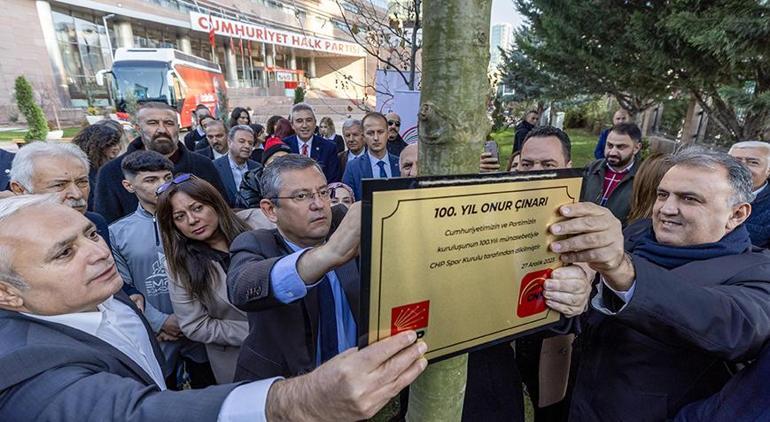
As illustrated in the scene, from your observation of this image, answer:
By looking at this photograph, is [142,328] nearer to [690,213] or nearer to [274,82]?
[690,213]

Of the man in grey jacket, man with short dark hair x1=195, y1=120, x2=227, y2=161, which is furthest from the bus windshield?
the man in grey jacket

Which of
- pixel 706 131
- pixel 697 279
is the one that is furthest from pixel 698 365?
pixel 706 131

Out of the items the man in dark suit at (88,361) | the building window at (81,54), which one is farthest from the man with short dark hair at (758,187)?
the building window at (81,54)

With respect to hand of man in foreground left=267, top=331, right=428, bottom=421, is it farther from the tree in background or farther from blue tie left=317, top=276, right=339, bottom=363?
the tree in background

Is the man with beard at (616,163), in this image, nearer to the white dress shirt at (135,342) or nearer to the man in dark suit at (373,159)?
the man in dark suit at (373,159)

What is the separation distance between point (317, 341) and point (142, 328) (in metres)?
0.80

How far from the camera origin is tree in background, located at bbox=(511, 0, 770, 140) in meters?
4.29

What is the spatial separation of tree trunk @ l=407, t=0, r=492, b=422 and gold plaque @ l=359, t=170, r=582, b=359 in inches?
7.5

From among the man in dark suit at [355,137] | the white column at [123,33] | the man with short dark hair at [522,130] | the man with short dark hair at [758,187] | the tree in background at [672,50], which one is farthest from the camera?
the white column at [123,33]

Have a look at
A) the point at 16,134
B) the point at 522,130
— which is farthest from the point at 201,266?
the point at 16,134

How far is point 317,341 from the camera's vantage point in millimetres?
1841

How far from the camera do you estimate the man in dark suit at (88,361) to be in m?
0.83

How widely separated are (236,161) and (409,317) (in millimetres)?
4302

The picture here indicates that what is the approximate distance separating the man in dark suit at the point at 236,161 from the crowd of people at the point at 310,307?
1768 millimetres
